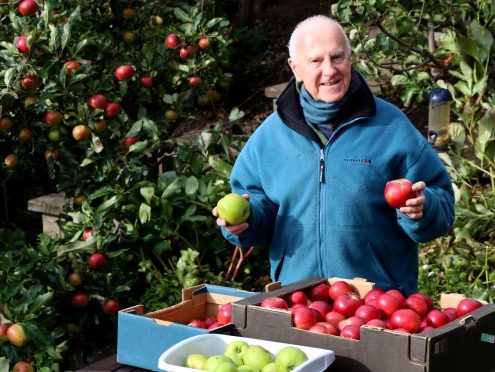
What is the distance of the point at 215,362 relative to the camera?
231cm

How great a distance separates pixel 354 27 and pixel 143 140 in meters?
1.32

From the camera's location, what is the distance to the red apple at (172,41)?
17.5 ft

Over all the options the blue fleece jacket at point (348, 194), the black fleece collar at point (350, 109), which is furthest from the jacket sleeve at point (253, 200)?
the black fleece collar at point (350, 109)

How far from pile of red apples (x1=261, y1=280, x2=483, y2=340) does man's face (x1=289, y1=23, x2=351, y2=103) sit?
0.63 metres

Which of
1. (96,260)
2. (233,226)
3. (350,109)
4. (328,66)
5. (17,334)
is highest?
(328,66)

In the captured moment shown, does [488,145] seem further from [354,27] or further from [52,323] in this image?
[52,323]

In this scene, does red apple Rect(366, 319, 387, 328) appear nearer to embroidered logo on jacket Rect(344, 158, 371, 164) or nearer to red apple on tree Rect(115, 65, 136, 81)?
embroidered logo on jacket Rect(344, 158, 371, 164)

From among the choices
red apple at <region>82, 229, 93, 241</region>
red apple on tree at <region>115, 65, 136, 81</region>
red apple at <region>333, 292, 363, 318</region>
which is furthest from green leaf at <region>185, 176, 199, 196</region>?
red apple at <region>333, 292, 363, 318</region>

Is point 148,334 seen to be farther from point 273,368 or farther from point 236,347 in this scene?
point 273,368

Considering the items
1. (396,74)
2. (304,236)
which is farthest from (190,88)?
(304,236)

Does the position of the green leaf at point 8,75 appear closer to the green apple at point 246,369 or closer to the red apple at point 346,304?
the red apple at point 346,304

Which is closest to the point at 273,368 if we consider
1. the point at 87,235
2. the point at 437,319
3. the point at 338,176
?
the point at 437,319

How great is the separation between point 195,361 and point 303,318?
354 mm

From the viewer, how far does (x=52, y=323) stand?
4.25 metres
